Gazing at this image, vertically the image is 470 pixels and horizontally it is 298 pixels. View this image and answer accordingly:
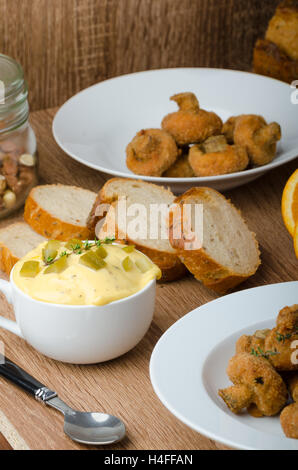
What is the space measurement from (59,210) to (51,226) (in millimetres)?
45

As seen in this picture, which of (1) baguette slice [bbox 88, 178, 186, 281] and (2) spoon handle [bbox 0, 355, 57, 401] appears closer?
(2) spoon handle [bbox 0, 355, 57, 401]

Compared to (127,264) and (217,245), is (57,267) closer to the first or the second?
(127,264)

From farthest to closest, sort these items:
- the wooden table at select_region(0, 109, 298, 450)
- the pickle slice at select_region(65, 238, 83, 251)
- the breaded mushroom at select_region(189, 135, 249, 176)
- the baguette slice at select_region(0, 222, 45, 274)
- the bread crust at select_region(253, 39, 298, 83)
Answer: the bread crust at select_region(253, 39, 298, 83)
the breaded mushroom at select_region(189, 135, 249, 176)
the baguette slice at select_region(0, 222, 45, 274)
the pickle slice at select_region(65, 238, 83, 251)
the wooden table at select_region(0, 109, 298, 450)

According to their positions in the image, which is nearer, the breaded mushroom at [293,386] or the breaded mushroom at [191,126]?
the breaded mushroom at [293,386]

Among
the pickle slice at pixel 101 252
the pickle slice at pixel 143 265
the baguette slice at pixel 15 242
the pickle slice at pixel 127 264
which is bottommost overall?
the baguette slice at pixel 15 242

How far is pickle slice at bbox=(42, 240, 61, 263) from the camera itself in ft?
3.39

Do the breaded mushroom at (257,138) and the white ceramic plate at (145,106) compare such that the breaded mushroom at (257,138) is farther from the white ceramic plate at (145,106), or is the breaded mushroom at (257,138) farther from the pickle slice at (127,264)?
the pickle slice at (127,264)

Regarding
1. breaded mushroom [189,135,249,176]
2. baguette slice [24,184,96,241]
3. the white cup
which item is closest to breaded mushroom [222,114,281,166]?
breaded mushroom [189,135,249,176]

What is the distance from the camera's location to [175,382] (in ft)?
3.02

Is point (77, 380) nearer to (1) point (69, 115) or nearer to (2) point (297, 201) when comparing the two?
(2) point (297, 201)

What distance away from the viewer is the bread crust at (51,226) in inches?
54.1

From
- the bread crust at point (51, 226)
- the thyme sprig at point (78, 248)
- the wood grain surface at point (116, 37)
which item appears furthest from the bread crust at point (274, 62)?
the thyme sprig at point (78, 248)

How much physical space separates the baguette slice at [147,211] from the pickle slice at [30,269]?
253 mm

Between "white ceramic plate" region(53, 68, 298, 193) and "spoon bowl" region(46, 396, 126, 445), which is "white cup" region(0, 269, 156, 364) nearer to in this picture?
"spoon bowl" region(46, 396, 126, 445)
